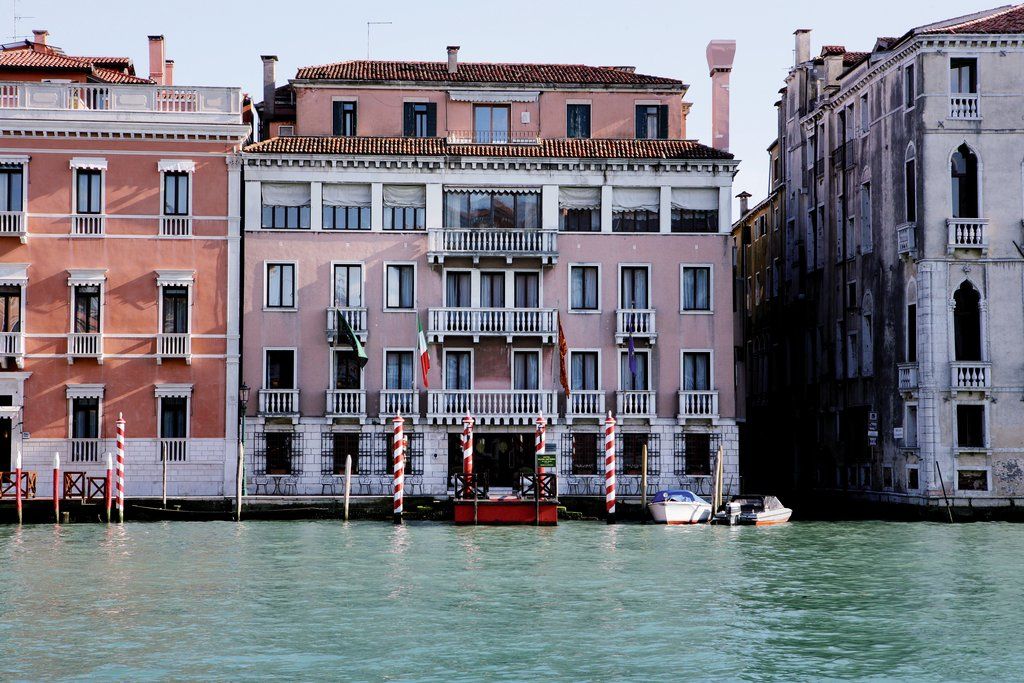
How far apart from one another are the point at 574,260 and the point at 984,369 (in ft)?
33.6

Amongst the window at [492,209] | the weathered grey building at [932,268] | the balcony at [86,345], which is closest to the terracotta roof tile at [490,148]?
the window at [492,209]

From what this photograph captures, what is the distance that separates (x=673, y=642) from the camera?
17234mm

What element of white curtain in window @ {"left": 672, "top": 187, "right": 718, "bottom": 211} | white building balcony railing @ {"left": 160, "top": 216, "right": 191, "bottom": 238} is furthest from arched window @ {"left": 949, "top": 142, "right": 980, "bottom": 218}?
white building balcony railing @ {"left": 160, "top": 216, "right": 191, "bottom": 238}

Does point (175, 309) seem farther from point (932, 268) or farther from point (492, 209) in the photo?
point (932, 268)

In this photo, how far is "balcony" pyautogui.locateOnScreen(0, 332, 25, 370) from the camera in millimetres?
36375

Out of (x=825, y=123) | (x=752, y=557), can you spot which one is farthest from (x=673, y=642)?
(x=825, y=123)

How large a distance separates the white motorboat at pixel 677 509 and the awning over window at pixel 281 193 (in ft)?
39.0

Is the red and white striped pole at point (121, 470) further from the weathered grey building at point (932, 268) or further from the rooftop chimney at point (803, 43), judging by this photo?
the rooftop chimney at point (803, 43)

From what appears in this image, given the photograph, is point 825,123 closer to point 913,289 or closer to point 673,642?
point 913,289

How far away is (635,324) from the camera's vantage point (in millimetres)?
38125

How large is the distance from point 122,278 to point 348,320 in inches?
219

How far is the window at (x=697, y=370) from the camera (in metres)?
38.3

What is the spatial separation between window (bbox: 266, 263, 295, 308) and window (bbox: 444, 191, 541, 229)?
4.15 m

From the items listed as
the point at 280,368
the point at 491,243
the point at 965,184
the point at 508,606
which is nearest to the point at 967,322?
the point at 965,184
